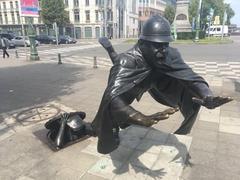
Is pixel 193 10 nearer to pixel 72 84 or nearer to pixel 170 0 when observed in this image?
pixel 170 0

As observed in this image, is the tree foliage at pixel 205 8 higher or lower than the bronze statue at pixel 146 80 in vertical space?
higher

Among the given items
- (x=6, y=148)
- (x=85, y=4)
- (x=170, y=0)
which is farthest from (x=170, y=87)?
(x=170, y=0)

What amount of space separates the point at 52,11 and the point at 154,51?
153 feet

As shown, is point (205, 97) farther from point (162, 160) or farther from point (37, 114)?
point (37, 114)

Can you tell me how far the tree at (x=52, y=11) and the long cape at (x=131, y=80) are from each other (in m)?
46.5

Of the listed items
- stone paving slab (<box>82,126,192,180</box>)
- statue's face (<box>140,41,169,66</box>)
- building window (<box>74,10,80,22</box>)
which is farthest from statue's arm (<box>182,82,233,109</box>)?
building window (<box>74,10,80,22</box>)

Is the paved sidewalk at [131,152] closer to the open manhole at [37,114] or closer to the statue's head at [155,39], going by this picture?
the open manhole at [37,114]

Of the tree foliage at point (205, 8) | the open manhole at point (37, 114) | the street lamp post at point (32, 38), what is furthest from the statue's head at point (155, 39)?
the tree foliage at point (205, 8)

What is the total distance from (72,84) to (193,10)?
55057mm

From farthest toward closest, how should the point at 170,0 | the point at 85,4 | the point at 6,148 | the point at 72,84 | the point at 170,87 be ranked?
the point at 170,0 < the point at 85,4 < the point at 72,84 < the point at 6,148 < the point at 170,87

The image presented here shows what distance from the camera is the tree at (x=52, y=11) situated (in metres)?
44.1

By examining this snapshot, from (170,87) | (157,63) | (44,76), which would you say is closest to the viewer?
(157,63)

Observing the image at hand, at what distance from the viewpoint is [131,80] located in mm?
2396

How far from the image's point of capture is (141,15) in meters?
69.2
